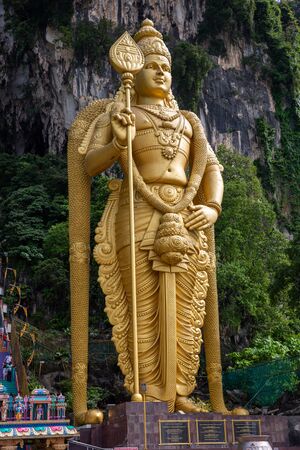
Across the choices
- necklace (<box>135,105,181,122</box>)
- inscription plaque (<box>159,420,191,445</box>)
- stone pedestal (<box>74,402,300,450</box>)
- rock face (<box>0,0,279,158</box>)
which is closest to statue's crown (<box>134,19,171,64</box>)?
necklace (<box>135,105,181,122</box>)

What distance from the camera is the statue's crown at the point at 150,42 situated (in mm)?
Result: 9016

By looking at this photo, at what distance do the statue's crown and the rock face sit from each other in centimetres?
1640

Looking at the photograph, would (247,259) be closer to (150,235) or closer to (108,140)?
(108,140)

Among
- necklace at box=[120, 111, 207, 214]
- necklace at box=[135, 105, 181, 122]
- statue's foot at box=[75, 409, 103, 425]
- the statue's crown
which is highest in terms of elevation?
the statue's crown

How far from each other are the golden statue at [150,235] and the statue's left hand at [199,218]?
0.05 feet

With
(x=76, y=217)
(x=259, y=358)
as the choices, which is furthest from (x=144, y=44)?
(x=259, y=358)

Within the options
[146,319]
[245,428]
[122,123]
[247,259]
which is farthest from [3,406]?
[247,259]

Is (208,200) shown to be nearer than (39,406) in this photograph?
No

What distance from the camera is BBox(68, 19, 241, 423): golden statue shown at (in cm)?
792

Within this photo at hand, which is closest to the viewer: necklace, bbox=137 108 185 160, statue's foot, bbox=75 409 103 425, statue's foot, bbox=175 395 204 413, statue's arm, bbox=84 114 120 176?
statue's foot, bbox=75 409 103 425

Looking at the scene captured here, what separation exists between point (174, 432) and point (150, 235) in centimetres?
226

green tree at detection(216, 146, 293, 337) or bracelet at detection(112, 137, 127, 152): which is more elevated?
green tree at detection(216, 146, 293, 337)

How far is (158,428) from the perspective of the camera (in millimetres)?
6977

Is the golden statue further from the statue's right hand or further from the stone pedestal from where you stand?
the stone pedestal
